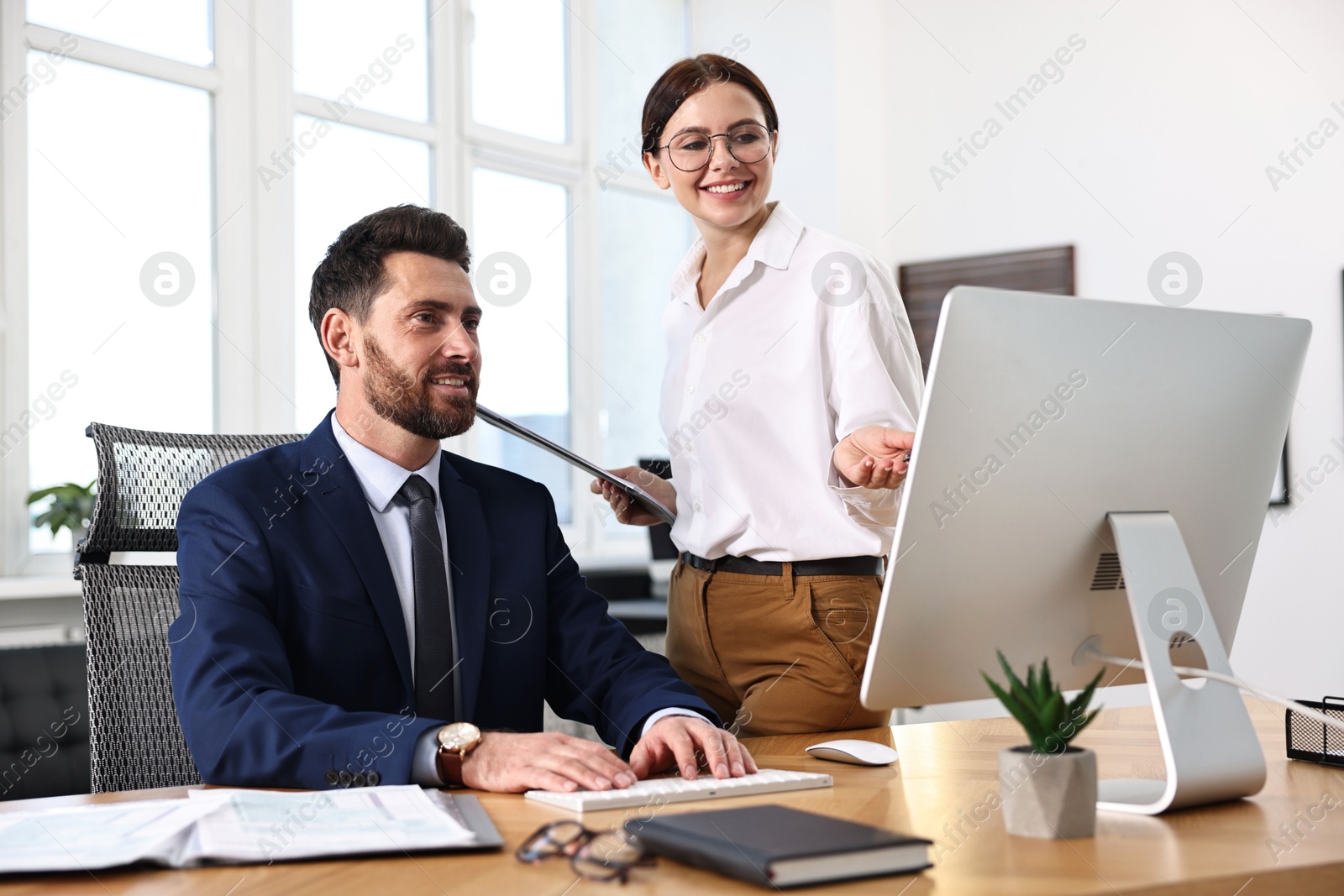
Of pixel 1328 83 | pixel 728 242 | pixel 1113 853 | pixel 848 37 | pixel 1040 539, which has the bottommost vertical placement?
pixel 1113 853

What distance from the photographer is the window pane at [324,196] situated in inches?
155

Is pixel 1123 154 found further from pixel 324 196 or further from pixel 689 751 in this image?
pixel 689 751

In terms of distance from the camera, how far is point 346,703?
149 centimetres

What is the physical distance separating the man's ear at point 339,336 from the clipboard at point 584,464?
0.21 m

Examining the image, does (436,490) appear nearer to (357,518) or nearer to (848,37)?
(357,518)

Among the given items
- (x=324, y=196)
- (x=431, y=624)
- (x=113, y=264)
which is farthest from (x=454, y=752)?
(x=324, y=196)

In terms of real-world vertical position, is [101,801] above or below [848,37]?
below

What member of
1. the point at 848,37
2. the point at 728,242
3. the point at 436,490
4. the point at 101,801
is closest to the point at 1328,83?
the point at 848,37

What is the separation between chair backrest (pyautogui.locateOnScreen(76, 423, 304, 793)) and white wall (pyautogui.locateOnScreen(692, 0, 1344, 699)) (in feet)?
12.6

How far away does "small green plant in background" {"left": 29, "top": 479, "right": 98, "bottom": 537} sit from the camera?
3154mm

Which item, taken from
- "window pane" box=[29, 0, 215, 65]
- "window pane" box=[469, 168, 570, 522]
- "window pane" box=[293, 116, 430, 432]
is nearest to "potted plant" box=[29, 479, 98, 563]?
"window pane" box=[293, 116, 430, 432]

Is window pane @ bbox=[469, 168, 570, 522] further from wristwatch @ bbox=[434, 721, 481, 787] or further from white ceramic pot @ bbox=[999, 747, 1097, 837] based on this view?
white ceramic pot @ bbox=[999, 747, 1097, 837]

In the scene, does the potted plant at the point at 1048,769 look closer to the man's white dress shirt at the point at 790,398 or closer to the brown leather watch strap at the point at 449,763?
the brown leather watch strap at the point at 449,763

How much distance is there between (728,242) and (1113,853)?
1271 mm
